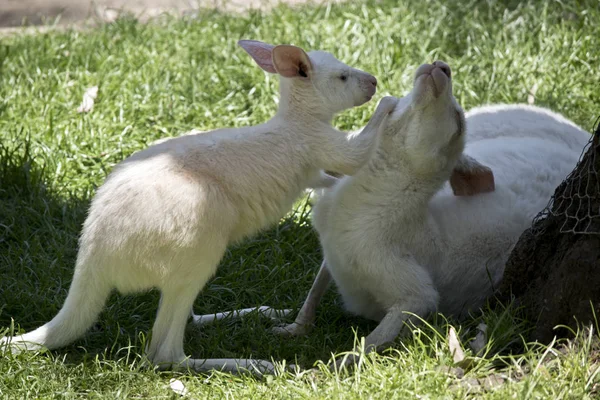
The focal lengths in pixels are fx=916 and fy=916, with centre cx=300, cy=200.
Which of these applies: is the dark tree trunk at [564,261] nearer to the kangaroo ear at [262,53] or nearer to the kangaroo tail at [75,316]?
the kangaroo ear at [262,53]

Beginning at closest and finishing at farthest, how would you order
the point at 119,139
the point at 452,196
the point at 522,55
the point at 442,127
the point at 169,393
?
the point at 169,393
the point at 442,127
the point at 452,196
the point at 119,139
the point at 522,55

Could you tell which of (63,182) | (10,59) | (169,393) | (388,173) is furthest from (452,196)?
(10,59)

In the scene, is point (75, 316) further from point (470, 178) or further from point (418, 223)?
point (470, 178)

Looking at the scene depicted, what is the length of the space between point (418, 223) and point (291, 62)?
3.12ft

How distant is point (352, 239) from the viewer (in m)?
4.09

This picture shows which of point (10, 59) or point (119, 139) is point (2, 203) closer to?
point (119, 139)

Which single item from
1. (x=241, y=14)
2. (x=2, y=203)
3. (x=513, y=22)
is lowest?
(x=2, y=203)

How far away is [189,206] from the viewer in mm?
3676

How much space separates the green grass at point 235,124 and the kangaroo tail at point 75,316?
0.08 metres

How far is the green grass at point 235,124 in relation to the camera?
141 inches

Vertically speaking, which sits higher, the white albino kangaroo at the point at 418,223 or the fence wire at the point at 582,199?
the fence wire at the point at 582,199

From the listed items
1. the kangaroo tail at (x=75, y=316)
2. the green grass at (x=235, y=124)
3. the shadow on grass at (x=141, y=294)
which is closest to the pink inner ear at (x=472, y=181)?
the green grass at (x=235, y=124)

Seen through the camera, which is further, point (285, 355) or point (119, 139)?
point (119, 139)

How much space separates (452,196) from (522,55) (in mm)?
2499
